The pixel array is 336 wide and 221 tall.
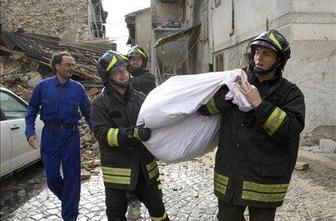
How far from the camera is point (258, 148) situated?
233 centimetres

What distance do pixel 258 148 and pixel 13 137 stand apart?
154 inches

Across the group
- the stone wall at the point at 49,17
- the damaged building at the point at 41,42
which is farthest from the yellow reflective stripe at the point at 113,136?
the stone wall at the point at 49,17

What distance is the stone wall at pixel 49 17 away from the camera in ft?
62.5

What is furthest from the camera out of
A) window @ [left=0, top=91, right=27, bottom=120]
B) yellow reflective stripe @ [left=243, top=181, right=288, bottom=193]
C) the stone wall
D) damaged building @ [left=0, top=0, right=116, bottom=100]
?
the stone wall

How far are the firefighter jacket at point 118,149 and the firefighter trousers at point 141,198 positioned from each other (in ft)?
0.25

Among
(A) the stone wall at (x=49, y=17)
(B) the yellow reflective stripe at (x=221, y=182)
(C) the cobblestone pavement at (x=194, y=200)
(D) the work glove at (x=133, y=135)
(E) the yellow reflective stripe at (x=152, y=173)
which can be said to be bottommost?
(C) the cobblestone pavement at (x=194, y=200)

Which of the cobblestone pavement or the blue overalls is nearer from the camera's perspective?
the blue overalls

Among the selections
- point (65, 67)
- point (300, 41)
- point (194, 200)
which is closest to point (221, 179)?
point (65, 67)

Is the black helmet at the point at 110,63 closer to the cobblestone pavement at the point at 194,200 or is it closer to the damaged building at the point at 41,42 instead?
the cobblestone pavement at the point at 194,200

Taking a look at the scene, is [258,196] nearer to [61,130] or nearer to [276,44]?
[276,44]

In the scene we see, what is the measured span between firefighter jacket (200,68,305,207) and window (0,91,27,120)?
13.0 ft

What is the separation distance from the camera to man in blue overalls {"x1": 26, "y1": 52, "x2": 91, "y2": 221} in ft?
12.6

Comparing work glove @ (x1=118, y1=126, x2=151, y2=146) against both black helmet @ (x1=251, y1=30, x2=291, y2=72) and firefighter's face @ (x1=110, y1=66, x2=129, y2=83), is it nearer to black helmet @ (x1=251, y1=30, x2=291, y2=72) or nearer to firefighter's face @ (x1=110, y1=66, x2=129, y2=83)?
firefighter's face @ (x1=110, y1=66, x2=129, y2=83)

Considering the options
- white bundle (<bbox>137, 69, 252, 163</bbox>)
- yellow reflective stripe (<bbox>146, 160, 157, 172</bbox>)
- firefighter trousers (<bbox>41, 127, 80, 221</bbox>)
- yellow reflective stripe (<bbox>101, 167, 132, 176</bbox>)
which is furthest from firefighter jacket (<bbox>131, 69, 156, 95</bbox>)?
white bundle (<bbox>137, 69, 252, 163</bbox>)
